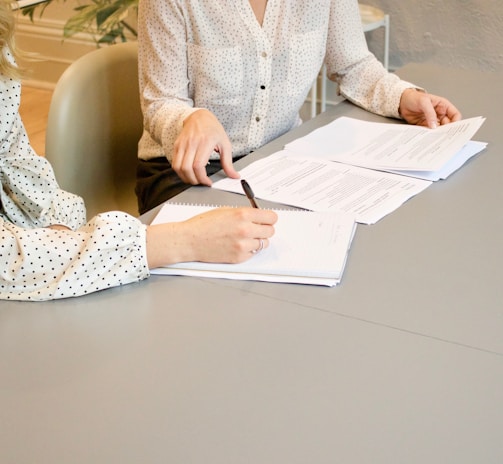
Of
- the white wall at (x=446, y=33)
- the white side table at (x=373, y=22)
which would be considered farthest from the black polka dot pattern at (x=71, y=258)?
the white wall at (x=446, y=33)

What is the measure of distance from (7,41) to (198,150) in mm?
357

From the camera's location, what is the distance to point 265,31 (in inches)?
63.6

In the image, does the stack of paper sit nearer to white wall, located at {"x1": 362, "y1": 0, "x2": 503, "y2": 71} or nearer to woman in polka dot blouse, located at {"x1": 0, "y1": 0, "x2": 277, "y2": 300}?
woman in polka dot blouse, located at {"x1": 0, "y1": 0, "x2": 277, "y2": 300}

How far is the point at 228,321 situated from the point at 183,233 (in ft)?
0.56

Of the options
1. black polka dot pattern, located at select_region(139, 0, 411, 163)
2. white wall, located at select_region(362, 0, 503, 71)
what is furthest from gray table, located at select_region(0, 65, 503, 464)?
white wall, located at select_region(362, 0, 503, 71)

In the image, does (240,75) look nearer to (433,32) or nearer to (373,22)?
(373,22)

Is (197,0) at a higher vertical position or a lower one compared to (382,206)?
higher

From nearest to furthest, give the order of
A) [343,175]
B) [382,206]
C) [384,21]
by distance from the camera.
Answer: [382,206] → [343,175] → [384,21]

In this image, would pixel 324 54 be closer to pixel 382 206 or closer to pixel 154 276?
pixel 382 206

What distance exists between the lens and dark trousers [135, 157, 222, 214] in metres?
1.58

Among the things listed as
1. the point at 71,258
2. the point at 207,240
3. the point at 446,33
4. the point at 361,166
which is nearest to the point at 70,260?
Answer: the point at 71,258

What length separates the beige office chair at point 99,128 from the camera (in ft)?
5.29

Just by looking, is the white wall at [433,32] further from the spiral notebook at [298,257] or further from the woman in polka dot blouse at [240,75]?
the spiral notebook at [298,257]

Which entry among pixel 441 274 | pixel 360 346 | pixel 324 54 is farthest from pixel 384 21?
pixel 360 346
